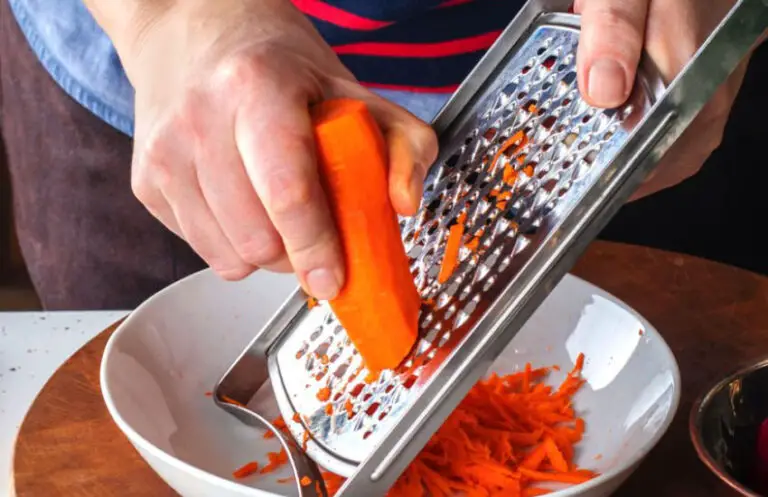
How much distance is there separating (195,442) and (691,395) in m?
0.51

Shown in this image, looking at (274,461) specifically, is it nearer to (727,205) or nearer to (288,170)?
(288,170)

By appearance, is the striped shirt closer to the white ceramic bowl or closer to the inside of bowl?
the white ceramic bowl

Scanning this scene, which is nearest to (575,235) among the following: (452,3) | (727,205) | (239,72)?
(239,72)

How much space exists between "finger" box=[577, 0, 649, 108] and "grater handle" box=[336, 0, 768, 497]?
0.15ft

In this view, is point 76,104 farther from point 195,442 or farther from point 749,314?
point 749,314

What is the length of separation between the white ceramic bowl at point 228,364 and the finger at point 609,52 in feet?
0.93

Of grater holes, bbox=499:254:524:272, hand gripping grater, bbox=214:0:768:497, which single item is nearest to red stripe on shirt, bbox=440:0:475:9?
hand gripping grater, bbox=214:0:768:497

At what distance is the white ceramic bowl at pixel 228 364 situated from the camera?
797 mm

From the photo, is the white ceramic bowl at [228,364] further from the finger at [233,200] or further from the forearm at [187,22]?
the forearm at [187,22]

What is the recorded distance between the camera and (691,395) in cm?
97

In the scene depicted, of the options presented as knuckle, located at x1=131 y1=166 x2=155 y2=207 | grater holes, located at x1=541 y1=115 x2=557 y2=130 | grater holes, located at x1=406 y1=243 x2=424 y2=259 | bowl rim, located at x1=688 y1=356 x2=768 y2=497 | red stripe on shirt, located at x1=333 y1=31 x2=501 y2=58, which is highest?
grater holes, located at x1=541 y1=115 x2=557 y2=130

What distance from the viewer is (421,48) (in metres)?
1.25

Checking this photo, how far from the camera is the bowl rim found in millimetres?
633

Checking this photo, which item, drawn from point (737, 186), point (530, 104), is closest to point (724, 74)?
point (530, 104)
